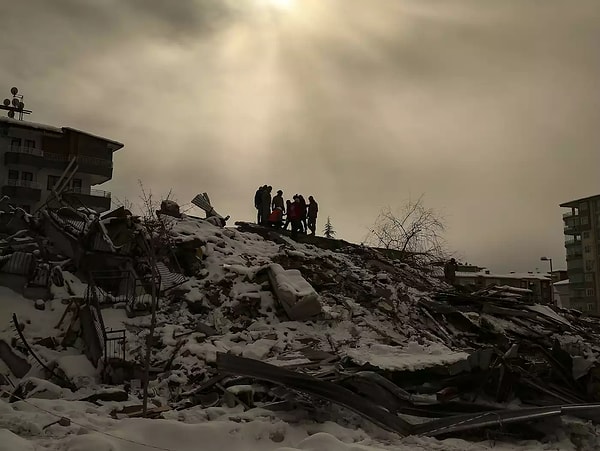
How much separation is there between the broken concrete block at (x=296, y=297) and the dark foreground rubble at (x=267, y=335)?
35mm

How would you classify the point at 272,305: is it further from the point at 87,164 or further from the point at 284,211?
the point at 87,164

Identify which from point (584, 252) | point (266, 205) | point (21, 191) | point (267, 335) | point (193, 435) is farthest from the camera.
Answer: point (584, 252)

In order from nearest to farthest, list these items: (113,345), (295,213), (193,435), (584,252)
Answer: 1. (193,435)
2. (113,345)
3. (295,213)
4. (584,252)

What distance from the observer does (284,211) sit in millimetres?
19109

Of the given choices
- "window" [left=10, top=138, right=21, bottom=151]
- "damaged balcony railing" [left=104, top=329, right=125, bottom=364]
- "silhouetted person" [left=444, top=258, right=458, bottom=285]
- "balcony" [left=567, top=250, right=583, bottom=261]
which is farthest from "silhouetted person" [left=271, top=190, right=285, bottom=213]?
"balcony" [left=567, top=250, right=583, bottom=261]

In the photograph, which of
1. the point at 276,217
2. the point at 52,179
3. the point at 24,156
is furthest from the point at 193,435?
Result: the point at 52,179

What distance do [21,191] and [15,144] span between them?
4.63m

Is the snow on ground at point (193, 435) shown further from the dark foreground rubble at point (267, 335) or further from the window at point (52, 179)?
the window at point (52, 179)

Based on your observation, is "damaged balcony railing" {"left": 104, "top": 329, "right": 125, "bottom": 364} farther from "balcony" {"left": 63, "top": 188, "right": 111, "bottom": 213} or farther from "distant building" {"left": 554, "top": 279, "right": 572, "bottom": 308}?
"distant building" {"left": 554, "top": 279, "right": 572, "bottom": 308}

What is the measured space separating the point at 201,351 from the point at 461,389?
489 cm

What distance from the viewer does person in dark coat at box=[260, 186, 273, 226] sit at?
19016 mm

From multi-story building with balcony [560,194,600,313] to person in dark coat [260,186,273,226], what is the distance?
52.9 meters

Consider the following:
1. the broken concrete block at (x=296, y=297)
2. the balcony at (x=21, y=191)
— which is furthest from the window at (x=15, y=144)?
the broken concrete block at (x=296, y=297)

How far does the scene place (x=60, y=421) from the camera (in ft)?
19.7
